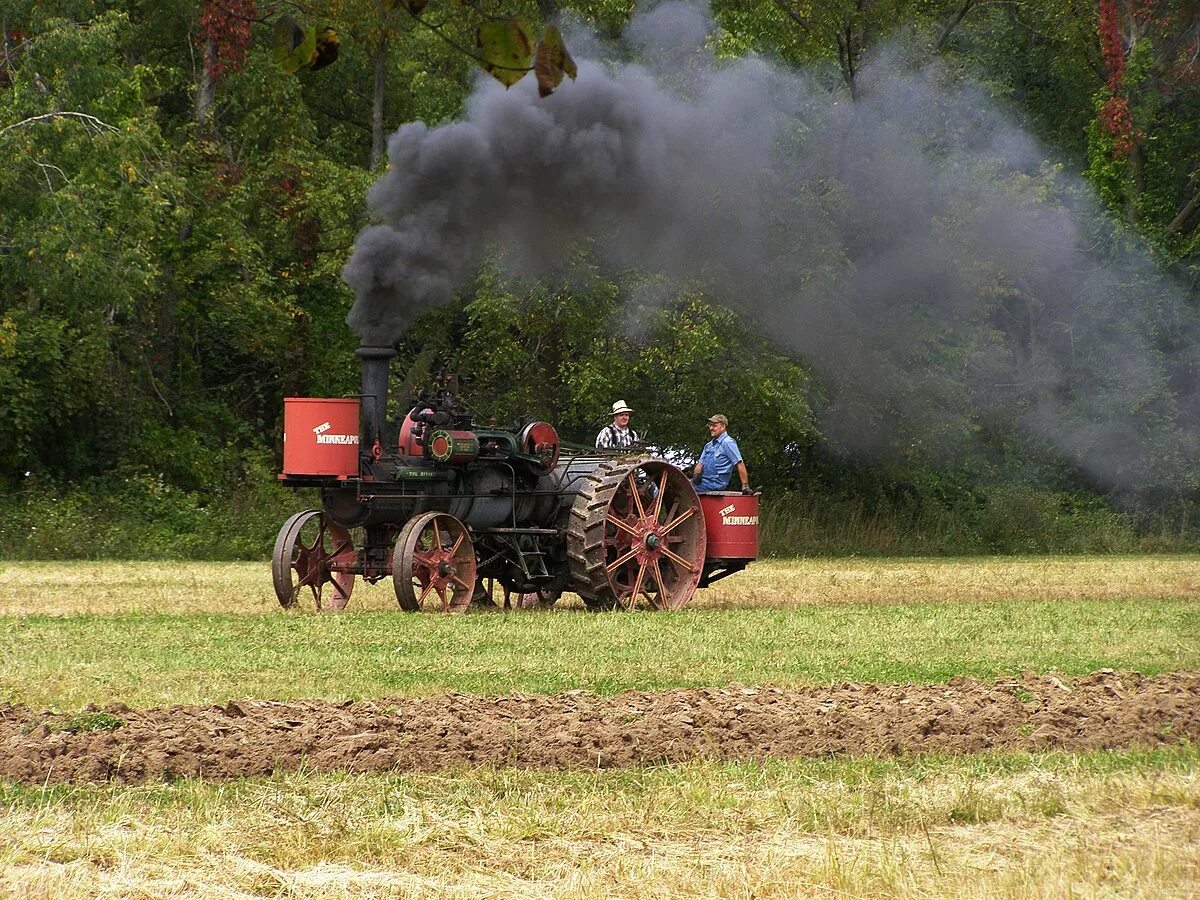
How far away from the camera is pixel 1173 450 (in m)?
31.6

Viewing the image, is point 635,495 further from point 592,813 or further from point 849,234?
point 849,234

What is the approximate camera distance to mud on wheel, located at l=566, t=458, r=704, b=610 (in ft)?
46.1

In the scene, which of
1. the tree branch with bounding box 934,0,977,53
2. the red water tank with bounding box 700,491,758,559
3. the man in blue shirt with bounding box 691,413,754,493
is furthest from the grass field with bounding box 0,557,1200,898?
the tree branch with bounding box 934,0,977,53

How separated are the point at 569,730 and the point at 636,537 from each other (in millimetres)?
7155

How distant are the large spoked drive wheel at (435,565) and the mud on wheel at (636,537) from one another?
35.2 inches

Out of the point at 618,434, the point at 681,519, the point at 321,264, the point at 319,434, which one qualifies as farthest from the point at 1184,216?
the point at 319,434

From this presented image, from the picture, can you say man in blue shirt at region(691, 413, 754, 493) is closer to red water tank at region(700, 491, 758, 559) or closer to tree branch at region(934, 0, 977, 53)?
red water tank at region(700, 491, 758, 559)

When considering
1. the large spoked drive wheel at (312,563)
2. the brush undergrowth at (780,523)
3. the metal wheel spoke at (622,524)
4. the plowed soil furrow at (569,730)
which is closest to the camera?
the plowed soil furrow at (569,730)

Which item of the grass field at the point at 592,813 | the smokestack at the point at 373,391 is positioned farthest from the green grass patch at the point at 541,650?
the smokestack at the point at 373,391

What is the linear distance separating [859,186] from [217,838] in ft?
73.0

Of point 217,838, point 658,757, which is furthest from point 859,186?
point 217,838

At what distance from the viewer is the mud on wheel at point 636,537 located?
14047 millimetres

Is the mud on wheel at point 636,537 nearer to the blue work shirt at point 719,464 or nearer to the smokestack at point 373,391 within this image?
the blue work shirt at point 719,464

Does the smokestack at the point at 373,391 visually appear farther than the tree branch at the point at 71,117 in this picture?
No
